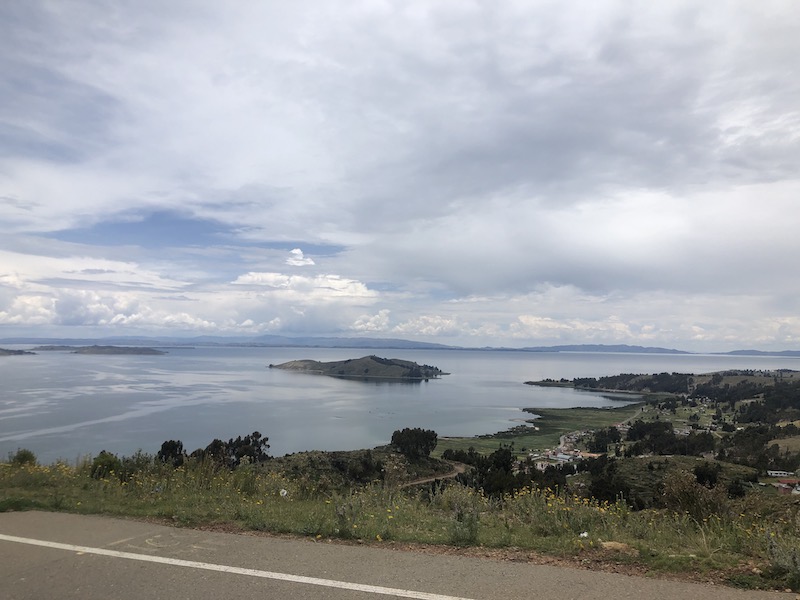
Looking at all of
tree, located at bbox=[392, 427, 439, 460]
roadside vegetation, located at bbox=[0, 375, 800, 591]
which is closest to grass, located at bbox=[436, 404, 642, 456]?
tree, located at bbox=[392, 427, 439, 460]

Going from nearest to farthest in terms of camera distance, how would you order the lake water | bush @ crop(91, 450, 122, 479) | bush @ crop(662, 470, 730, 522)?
bush @ crop(662, 470, 730, 522), bush @ crop(91, 450, 122, 479), the lake water

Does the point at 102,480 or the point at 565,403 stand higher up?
the point at 102,480

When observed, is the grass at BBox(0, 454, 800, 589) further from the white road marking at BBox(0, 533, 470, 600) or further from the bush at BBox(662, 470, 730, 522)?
the white road marking at BBox(0, 533, 470, 600)

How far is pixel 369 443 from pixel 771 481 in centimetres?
4939

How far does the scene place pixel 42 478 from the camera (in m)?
10.1

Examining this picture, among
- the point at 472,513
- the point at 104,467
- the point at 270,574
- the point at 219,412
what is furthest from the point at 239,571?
the point at 219,412

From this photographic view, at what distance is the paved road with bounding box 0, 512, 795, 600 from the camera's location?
450cm

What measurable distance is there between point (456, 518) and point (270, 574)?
2.79 meters

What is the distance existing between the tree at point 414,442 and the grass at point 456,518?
170 ft

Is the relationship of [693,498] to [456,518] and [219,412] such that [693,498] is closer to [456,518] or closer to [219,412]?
[456,518]

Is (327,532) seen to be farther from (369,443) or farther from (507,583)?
(369,443)

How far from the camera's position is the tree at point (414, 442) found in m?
60.9

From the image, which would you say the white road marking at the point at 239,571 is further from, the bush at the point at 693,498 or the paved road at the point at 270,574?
the bush at the point at 693,498

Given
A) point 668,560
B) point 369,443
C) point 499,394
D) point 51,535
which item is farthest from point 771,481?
point 499,394
